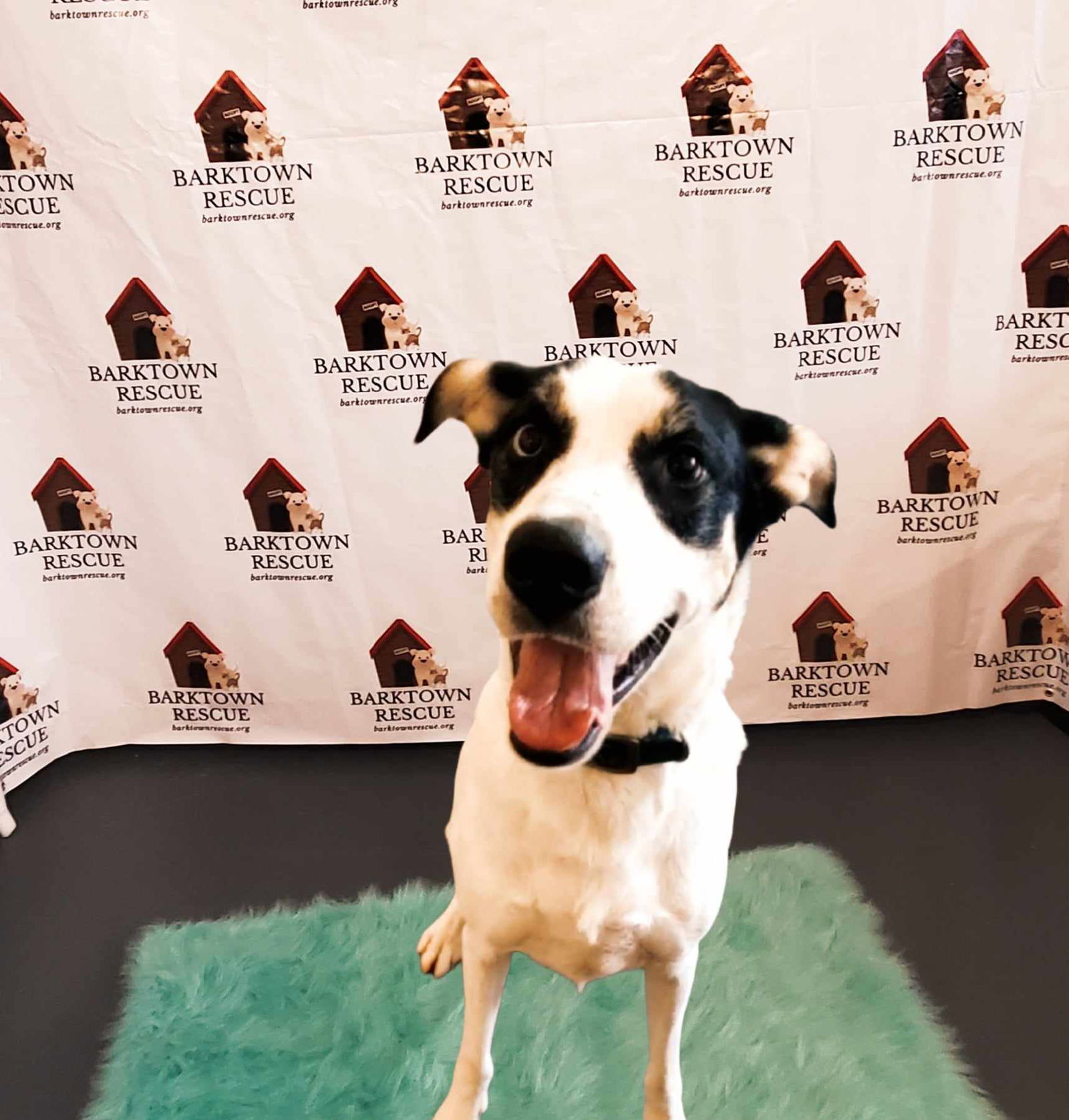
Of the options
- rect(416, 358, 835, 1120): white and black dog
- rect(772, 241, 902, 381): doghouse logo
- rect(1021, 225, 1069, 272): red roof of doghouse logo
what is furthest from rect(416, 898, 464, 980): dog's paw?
rect(1021, 225, 1069, 272): red roof of doghouse logo

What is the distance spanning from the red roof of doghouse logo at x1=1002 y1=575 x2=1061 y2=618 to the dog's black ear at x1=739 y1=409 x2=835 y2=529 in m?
1.63

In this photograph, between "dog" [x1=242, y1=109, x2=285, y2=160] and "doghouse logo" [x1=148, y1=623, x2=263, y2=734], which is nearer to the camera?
"dog" [x1=242, y1=109, x2=285, y2=160]

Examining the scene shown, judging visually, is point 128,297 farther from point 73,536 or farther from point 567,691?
point 567,691

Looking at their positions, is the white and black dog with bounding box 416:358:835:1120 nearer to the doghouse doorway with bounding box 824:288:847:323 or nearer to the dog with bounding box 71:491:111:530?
the doghouse doorway with bounding box 824:288:847:323

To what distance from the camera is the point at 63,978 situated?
185 cm

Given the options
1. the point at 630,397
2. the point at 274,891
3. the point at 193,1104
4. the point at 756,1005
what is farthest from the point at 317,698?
the point at 630,397

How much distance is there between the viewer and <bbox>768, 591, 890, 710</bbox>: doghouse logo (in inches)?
98.1

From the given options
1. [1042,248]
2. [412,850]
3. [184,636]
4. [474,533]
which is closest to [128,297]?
[184,636]

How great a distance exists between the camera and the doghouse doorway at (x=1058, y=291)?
2.21 m

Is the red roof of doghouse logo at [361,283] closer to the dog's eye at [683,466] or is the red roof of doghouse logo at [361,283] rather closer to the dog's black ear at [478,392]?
the dog's black ear at [478,392]

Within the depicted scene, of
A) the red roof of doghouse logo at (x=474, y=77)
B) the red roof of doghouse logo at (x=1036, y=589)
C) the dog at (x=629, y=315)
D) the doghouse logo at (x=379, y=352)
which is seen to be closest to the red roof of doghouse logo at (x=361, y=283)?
the doghouse logo at (x=379, y=352)

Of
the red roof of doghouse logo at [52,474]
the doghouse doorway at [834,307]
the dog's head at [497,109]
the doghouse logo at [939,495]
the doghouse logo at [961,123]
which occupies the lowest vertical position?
the doghouse logo at [939,495]

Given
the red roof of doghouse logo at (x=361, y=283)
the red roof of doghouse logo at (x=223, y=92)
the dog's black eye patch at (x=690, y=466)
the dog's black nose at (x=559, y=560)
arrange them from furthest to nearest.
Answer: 1. the red roof of doghouse logo at (x=361, y=283)
2. the red roof of doghouse logo at (x=223, y=92)
3. the dog's black eye patch at (x=690, y=466)
4. the dog's black nose at (x=559, y=560)

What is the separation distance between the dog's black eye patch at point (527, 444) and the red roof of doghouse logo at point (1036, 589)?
1.95 meters
